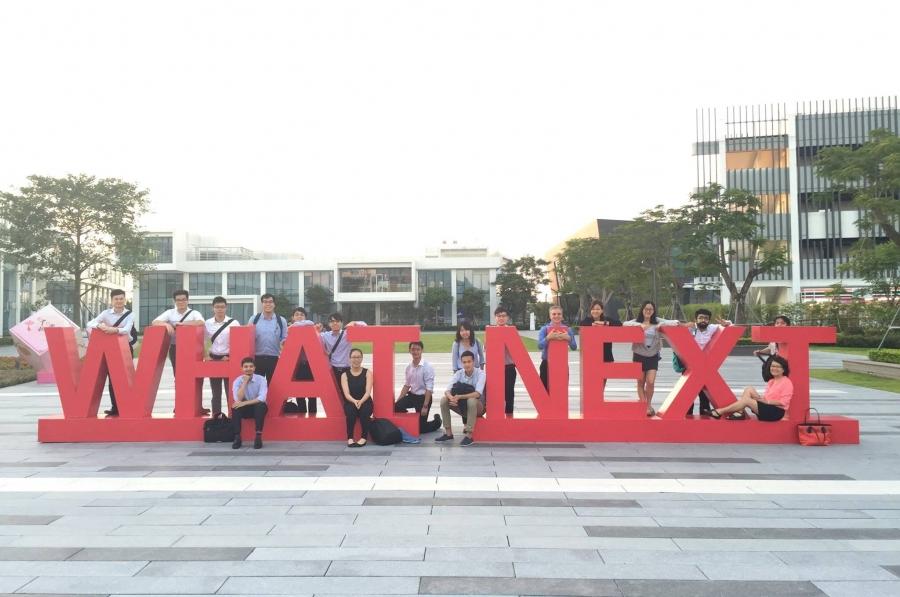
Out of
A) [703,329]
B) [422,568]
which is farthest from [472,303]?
[422,568]

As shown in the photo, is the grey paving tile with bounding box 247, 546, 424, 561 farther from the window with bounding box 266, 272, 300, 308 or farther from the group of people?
the window with bounding box 266, 272, 300, 308

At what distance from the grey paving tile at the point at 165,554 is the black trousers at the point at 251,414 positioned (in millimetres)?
3770

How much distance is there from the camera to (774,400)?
8.55m

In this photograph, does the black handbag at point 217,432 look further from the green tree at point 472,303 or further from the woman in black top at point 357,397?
the green tree at point 472,303

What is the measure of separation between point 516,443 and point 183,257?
70.1m

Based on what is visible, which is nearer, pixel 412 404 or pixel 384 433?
pixel 384 433

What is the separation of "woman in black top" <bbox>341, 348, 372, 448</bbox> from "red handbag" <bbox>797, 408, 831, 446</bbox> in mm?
5589

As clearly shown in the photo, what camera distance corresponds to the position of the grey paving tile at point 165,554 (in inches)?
171

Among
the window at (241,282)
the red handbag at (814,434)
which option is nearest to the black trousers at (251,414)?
the red handbag at (814,434)

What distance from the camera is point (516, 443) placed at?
8.52 meters

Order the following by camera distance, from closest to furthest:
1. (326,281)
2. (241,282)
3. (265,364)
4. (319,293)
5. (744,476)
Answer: (744,476), (265,364), (319,293), (241,282), (326,281)

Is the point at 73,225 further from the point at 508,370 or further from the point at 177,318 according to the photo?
the point at 508,370

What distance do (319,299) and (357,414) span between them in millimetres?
64874

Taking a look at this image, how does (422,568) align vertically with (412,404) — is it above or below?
below
